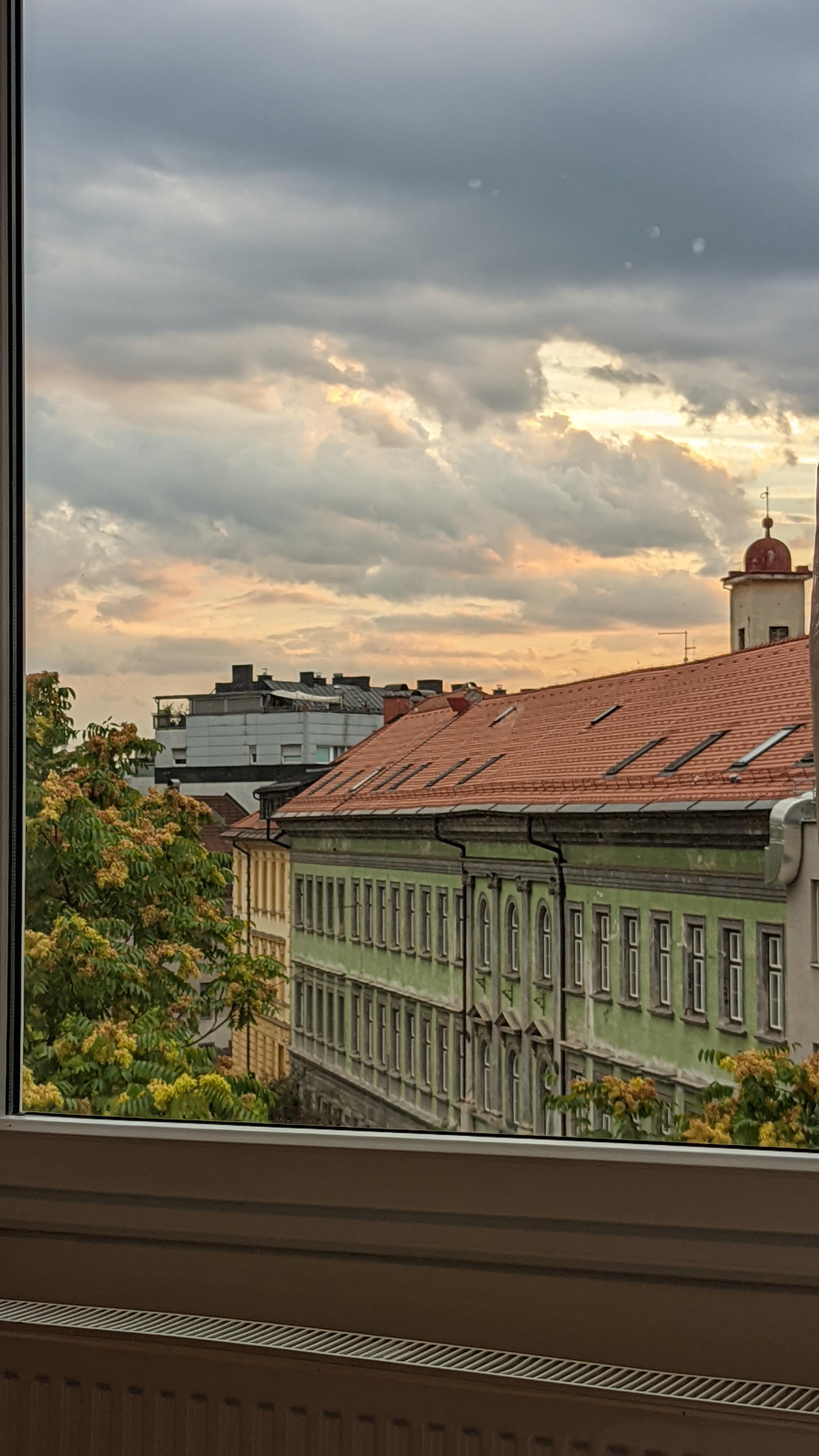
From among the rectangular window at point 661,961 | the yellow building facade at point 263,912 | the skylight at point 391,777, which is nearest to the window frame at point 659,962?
the rectangular window at point 661,961

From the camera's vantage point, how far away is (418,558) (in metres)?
1.41

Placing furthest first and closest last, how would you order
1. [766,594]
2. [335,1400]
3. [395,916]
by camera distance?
[395,916]
[766,594]
[335,1400]

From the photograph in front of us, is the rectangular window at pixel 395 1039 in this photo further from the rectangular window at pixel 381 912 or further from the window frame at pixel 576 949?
the window frame at pixel 576 949

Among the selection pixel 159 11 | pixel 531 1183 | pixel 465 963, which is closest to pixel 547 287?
pixel 159 11

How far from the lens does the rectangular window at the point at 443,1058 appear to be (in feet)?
4.37

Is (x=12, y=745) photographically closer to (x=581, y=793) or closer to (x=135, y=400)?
(x=135, y=400)

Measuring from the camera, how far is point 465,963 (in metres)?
1.35

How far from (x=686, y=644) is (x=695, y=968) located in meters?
0.34

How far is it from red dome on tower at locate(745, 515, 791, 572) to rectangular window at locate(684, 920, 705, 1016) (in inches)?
14.8

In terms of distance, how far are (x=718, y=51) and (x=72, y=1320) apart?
1457mm

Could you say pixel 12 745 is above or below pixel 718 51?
below

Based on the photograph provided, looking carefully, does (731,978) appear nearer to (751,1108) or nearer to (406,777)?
(751,1108)

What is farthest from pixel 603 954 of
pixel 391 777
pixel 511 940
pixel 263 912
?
pixel 263 912

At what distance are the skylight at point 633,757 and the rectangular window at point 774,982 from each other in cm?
21
